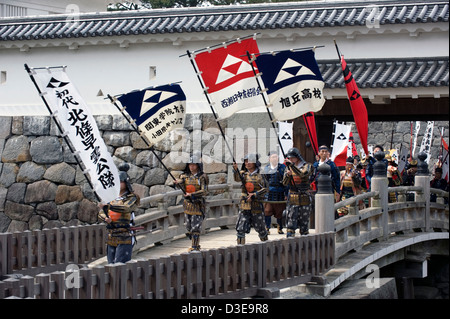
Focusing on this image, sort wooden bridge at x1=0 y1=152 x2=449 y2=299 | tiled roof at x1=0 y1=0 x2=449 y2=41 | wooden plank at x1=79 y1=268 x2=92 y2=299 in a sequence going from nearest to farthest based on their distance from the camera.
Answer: wooden plank at x1=79 y1=268 x2=92 y2=299 → wooden bridge at x1=0 y1=152 x2=449 y2=299 → tiled roof at x1=0 y1=0 x2=449 y2=41

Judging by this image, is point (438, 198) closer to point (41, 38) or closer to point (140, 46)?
point (140, 46)

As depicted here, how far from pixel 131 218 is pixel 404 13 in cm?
882

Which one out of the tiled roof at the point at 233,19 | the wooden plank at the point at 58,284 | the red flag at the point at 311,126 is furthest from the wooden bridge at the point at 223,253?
the tiled roof at the point at 233,19

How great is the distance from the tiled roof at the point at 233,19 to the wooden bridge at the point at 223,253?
125 inches

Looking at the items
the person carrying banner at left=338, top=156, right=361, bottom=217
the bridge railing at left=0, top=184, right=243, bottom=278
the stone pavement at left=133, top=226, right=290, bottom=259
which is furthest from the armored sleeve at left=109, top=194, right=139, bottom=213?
the person carrying banner at left=338, top=156, right=361, bottom=217

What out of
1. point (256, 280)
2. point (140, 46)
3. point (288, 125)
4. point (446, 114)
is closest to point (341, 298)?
point (256, 280)

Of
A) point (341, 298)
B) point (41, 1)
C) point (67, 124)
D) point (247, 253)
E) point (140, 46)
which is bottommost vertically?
point (341, 298)

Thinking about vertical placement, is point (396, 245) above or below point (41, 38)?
below

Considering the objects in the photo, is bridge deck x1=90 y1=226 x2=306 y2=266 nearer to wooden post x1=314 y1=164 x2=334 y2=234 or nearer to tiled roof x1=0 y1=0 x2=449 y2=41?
wooden post x1=314 y1=164 x2=334 y2=234

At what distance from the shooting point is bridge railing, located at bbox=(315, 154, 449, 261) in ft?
42.5

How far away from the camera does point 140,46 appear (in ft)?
63.5

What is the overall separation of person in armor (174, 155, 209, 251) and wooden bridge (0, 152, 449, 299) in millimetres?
600

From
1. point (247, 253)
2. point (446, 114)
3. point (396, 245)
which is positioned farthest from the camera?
point (446, 114)

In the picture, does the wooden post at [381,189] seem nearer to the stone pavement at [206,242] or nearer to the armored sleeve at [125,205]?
the stone pavement at [206,242]
